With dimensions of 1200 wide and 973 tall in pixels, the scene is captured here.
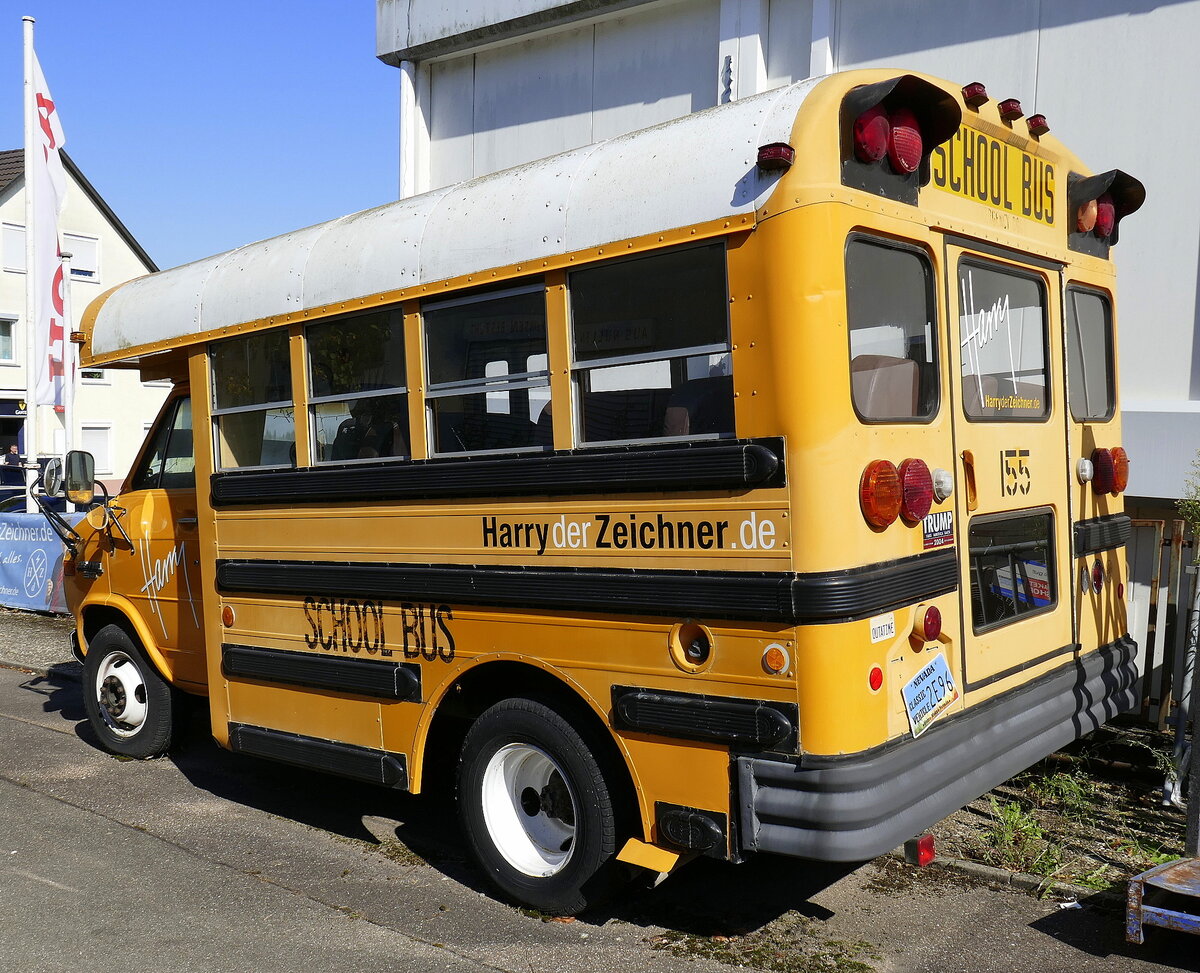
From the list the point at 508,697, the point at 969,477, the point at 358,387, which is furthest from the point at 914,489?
the point at 358,387

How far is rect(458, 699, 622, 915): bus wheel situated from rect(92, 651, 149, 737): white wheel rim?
2.83 metres

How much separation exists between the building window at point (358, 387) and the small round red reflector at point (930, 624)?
2107 millimetres

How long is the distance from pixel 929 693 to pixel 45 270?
40.5 ft

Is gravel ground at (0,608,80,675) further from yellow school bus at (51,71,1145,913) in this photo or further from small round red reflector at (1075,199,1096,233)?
small round red reflector at (1075,199,1096,233)

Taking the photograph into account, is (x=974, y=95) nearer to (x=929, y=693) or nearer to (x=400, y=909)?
(x=929, y=693)

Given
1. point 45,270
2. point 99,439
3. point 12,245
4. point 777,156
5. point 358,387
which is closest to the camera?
point 777,156

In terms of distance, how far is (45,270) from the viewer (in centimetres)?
1332

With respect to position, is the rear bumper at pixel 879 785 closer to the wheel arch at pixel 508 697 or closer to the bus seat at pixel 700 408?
the wheel arch at pixel 508 697

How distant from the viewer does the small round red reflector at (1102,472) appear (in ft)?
16.8

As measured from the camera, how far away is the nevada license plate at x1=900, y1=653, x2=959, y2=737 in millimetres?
3814

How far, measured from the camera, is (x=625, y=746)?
13.1ft

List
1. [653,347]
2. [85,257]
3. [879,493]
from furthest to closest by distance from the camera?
[85,257], [653,347], [879,493]

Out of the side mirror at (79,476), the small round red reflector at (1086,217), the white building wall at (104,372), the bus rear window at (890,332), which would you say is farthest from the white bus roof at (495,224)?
the white building wall at (104,372)

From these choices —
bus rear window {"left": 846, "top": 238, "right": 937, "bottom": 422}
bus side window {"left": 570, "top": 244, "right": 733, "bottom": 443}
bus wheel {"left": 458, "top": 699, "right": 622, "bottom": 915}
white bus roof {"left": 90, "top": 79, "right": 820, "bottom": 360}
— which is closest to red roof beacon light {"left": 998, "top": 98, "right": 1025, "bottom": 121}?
bus rear window {"left": 846, "top": 238, "right": 937, "bottom": 422}
